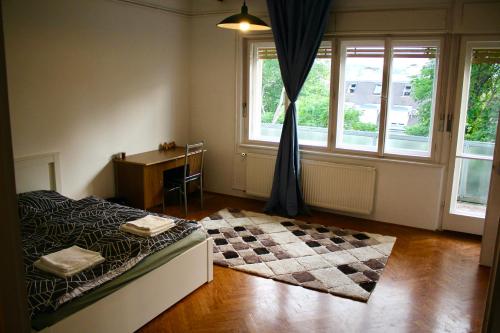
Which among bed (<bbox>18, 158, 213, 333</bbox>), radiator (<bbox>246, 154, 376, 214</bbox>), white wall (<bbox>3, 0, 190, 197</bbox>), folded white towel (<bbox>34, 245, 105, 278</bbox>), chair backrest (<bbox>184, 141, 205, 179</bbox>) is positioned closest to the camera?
bed (<bbox>18, 158, 213, 333</bbox>)

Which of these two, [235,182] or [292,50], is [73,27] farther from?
[235,182]

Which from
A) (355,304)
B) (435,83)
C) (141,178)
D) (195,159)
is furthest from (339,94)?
(355,304)

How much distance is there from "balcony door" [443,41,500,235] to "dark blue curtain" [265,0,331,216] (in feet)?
5.21

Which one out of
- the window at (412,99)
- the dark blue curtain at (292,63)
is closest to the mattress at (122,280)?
the dark blue curtain at (292,63)

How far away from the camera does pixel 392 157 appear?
186 inches

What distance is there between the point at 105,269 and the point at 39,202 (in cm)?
140

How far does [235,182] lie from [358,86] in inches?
81.7

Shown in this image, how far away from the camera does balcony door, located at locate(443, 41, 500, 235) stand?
4.20 m

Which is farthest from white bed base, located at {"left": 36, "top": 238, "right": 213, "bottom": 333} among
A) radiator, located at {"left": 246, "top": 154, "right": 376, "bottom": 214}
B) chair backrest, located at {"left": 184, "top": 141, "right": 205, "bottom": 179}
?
radiator, located at {"left": 246, "top": 154, "right": 376, "bottom": 214}

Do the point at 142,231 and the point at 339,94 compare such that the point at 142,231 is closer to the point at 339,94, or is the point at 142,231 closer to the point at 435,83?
the point at 339,94

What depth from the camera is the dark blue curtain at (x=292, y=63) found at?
4.70m

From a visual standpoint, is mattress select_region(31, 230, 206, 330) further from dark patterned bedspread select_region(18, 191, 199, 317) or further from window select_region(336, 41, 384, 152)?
window select_region(336, 41, 384, 152)

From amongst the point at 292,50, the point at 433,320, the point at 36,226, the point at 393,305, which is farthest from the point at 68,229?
the point at 292,50

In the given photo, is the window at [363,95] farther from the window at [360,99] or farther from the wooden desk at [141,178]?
the wooden desk at [141,178]
